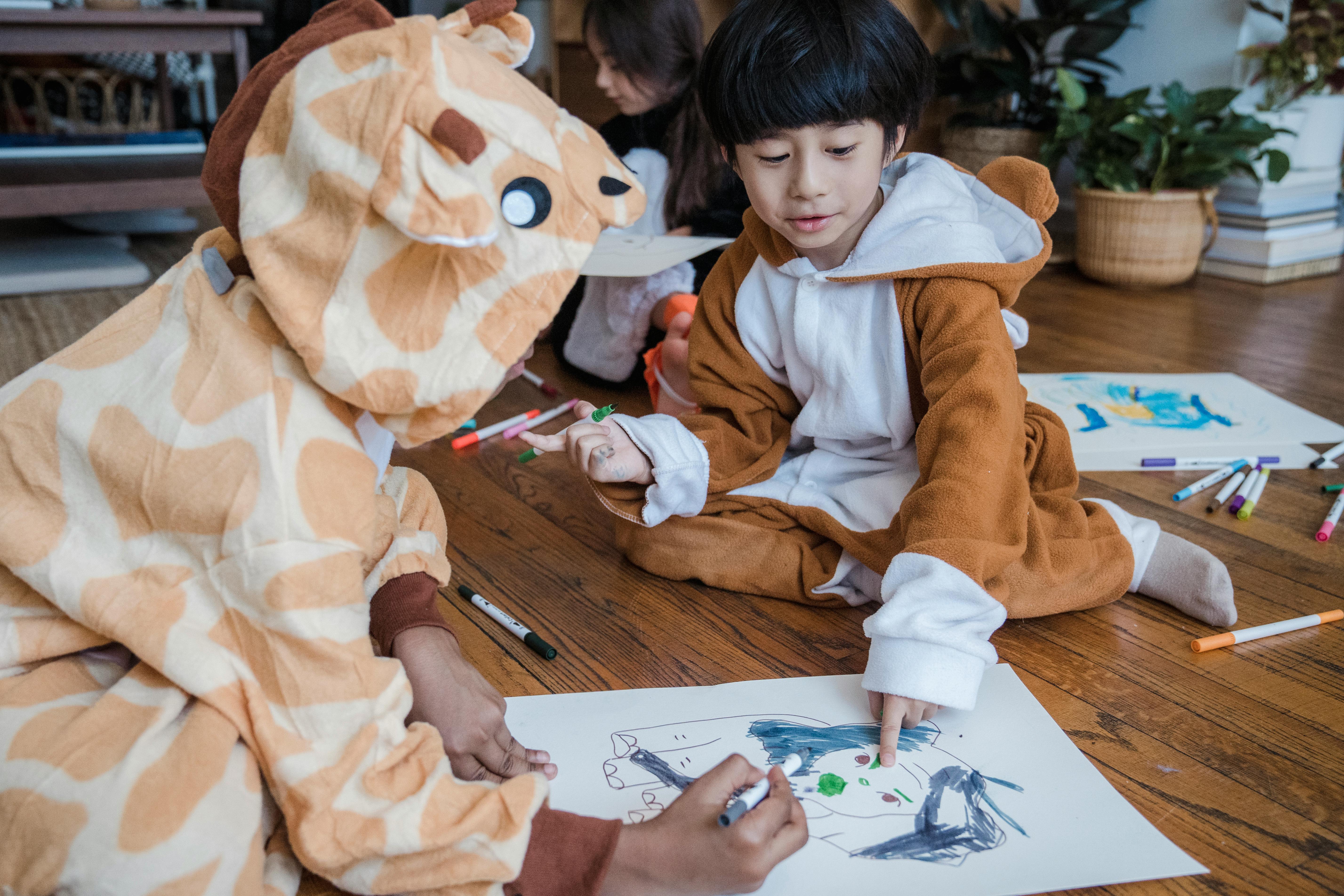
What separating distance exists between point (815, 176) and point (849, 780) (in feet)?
1.61

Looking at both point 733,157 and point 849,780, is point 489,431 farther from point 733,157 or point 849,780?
point 849,780

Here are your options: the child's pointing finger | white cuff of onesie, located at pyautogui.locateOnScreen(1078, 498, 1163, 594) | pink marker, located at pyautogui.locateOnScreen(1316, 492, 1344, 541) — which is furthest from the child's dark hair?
pink marker, located at pyautogui.locateOnScreen(1316, 492, 1344, 541)

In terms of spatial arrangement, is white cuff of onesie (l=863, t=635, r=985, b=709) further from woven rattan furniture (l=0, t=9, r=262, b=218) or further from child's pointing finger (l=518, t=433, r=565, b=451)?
woven rattan furniture (l=0, t=9, r=262, b=218)

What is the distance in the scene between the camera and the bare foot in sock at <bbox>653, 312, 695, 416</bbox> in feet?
4.24

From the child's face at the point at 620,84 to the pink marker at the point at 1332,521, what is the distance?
1148 millimetres

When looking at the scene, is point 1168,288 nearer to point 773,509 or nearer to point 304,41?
point 773,509

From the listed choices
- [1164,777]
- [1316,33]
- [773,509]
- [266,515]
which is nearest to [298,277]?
[266,515]

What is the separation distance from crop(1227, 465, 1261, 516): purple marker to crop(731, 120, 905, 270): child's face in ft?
1.93

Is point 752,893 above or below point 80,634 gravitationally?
below

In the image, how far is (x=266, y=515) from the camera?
1.82ft

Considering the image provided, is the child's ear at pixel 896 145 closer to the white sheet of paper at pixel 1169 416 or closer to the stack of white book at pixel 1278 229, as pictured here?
the white sheet of paper at pixel 1169 416

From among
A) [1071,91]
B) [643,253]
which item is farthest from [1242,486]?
[1071,91]

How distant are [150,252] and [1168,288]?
2.51 metres

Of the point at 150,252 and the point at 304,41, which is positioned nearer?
the point at 304,41
